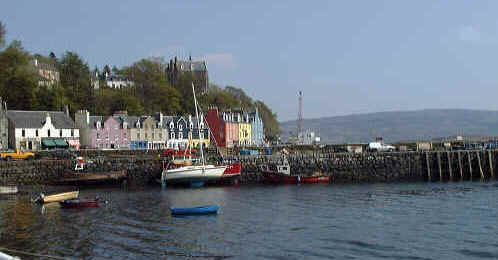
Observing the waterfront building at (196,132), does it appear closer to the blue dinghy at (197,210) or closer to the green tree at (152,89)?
the green tree at (152,89)

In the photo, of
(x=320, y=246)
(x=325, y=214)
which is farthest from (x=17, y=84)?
(x=320, y=246)

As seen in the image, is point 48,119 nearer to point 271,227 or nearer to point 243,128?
point 243,128

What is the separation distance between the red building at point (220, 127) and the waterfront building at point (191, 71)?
51.4 meters

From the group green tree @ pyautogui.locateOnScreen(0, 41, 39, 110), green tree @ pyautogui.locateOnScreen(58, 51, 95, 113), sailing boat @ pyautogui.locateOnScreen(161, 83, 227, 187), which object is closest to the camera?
sailing boat @ pyautogui.locateOnScreen(161, 83, 227, 187)

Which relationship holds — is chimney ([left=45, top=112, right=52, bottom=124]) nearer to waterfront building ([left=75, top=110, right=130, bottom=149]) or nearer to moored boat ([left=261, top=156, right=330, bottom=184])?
waterfront building ([left=75, top=110, right=130, bottom=149])

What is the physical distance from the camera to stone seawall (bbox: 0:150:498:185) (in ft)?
252

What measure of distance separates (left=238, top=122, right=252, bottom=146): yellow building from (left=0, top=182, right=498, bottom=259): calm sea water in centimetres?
6527

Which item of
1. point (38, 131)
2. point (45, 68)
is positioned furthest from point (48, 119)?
point (45, 68)

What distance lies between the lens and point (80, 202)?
5166 cm

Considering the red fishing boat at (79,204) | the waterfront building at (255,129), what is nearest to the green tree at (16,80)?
the waterfront building at (255,129)

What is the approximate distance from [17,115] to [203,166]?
3460 centimetres

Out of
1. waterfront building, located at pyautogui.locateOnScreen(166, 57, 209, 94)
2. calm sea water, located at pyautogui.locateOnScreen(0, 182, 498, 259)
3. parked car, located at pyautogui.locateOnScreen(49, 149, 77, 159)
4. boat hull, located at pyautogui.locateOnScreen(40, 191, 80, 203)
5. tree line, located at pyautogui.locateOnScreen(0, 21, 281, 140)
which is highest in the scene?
waterfront building, located at pyautogui.locateOnScreen(166, 57, 209, 94)

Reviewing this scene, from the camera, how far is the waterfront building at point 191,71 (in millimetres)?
173500

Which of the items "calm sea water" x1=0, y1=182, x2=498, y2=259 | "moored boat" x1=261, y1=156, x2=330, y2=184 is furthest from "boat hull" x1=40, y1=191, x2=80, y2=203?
"moored boat" x1=261, y1=156, x2=330, y2=184
